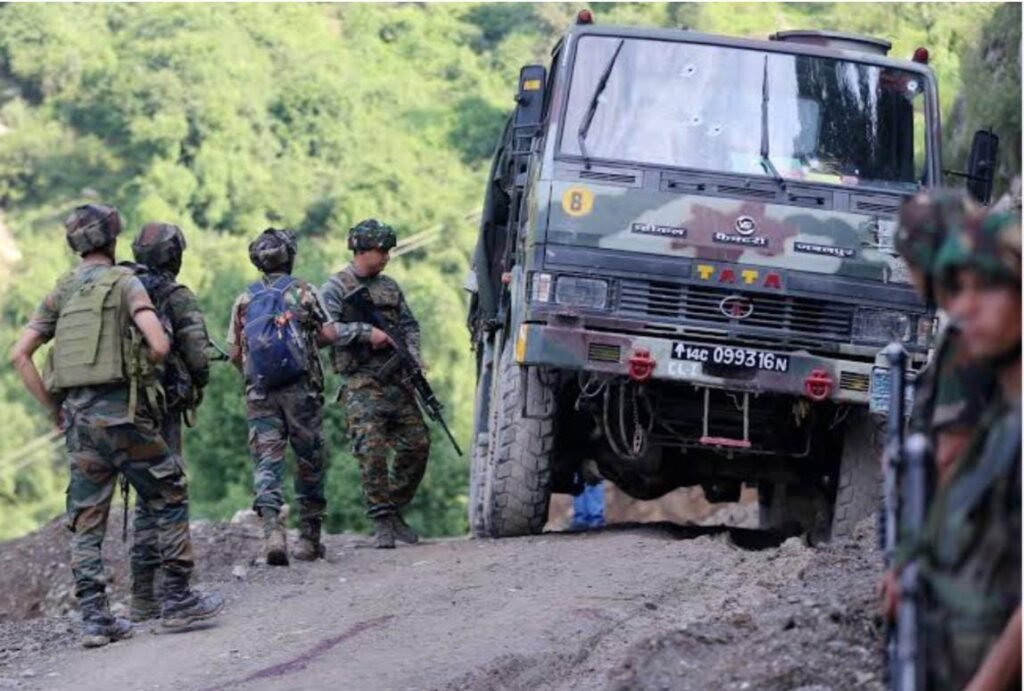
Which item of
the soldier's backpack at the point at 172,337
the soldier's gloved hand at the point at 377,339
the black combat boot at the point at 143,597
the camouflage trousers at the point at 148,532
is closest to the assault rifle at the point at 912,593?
the soldier's backpack at the point at 172,337

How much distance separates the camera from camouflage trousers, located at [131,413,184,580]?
29.8ft

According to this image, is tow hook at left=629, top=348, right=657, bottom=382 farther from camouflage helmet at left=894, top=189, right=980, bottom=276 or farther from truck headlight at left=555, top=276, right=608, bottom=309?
camouflage helmet at left=894, top=189, right=980, bottom=276

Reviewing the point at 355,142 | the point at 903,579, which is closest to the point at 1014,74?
the point at 903,579

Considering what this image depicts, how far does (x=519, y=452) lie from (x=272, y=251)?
5.43 ft

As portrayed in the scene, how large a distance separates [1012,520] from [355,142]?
6236cm

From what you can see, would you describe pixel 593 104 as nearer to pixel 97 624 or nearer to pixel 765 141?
pixel 765 141

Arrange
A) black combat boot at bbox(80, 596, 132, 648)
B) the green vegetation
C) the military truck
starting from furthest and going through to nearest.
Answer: the green vegetation, the military truck, black combat boot at bbox(80, 596, 132, 648)

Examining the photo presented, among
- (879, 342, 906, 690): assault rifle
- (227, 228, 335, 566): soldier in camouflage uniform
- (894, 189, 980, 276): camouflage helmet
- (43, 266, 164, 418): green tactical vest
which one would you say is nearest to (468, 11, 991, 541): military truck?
(227, 228, 335, 566): soldier in camouflage uniform

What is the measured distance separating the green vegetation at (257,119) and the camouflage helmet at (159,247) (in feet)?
120

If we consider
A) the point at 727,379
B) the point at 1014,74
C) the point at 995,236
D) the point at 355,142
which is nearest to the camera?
the point at 995,236

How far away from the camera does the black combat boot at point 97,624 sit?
880cm

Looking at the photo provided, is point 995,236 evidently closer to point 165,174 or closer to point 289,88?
point 165,174

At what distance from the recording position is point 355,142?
65812 mm

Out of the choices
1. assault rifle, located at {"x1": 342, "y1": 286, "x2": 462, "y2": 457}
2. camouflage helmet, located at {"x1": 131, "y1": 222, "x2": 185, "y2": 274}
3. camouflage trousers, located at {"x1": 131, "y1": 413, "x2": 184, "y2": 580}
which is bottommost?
camouflage trousers, located at {"x1": 131, "y1": 413, "x2": 184, "y2": 580}
